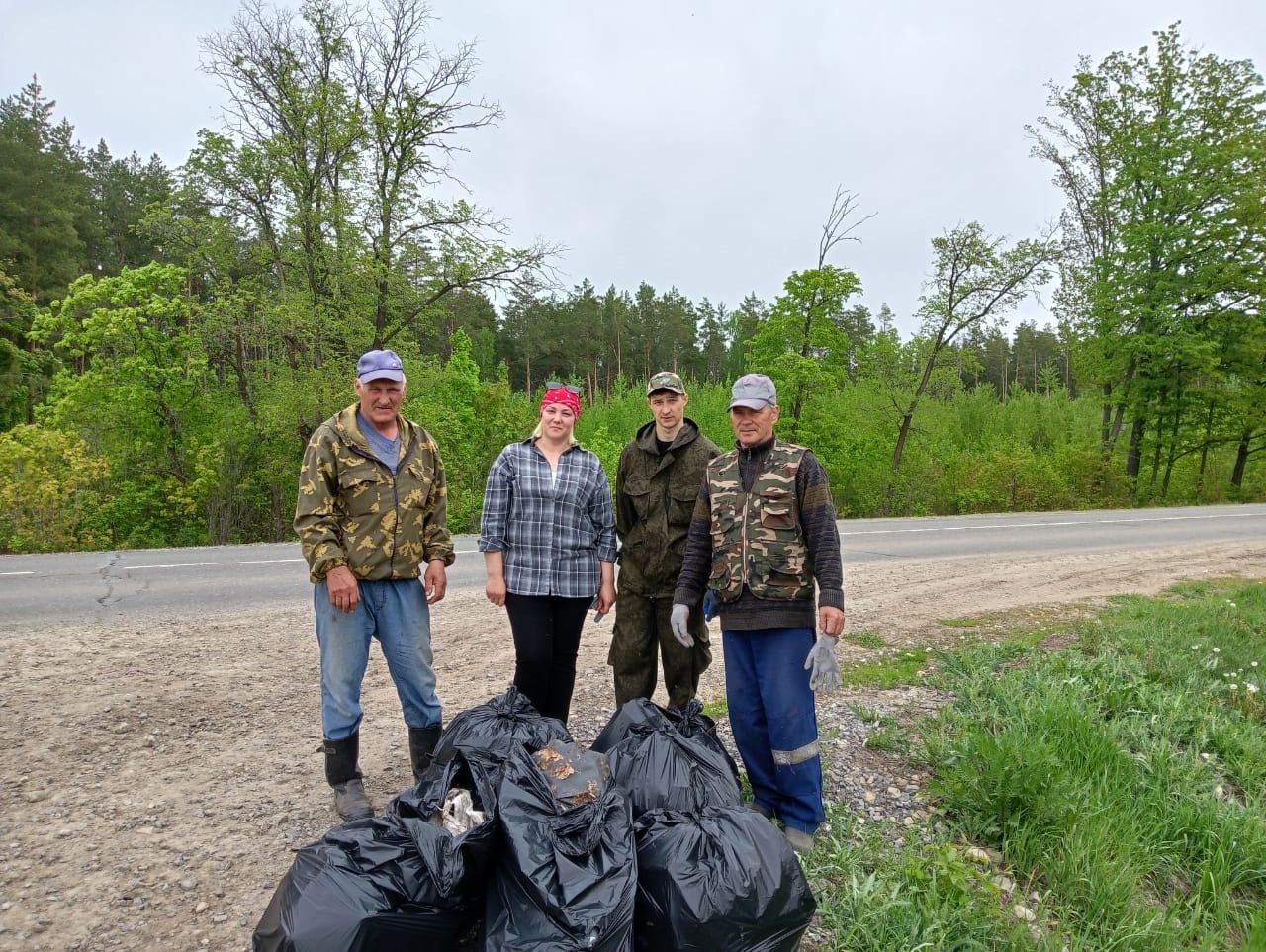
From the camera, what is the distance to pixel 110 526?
45.6ft

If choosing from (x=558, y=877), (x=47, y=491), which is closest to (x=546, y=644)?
(x=558, y=877)

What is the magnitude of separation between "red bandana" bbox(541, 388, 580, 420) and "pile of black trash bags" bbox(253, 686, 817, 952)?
1629 mm

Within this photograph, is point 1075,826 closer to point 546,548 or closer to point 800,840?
point 800,840

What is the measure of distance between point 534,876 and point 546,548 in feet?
5.16

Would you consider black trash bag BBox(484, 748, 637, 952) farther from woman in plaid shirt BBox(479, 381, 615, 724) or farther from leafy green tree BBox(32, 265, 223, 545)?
Answer: leafy green tree BBox(32, 265, 223, 545)

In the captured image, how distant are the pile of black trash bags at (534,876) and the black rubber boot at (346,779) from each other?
0.96 meters

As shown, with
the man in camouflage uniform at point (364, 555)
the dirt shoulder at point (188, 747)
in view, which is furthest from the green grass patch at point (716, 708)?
the man in camouflage uniform at point (364, 555)

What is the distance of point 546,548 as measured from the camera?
3.25m

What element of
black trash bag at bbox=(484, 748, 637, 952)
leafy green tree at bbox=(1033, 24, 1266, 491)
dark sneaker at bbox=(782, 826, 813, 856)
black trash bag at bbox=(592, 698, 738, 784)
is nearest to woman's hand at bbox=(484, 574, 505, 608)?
black trash bag at bbox=(592, 698, 738, 784)

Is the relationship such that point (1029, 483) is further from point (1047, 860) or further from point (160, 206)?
point (160, 206)

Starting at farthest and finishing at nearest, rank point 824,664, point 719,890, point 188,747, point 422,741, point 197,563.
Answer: point 197,563
point 188,747
point 422,741
point 824,664
point 719,890

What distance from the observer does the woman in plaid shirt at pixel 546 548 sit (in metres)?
3.25

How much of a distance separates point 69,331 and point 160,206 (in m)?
3.49

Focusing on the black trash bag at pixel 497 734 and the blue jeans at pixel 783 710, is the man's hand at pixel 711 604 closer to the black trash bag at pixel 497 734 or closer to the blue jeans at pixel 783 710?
the blue jeans at pixel 783 710
